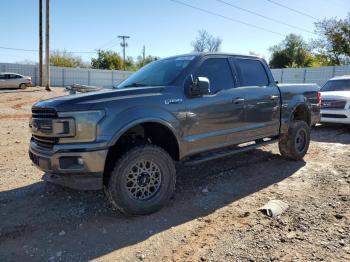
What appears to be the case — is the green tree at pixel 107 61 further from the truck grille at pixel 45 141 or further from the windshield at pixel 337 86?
the truck grille at pixel 45 141

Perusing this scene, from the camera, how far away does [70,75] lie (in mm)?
39781

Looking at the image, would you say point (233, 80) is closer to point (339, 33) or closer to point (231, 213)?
point (231, 213)

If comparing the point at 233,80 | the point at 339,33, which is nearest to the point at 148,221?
the point at 233,80

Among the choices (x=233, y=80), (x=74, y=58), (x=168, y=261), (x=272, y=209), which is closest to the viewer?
(x=168, y=261)

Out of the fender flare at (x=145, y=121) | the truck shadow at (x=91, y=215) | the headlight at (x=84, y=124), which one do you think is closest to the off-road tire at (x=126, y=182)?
the truck shadow at (x=91, y=215)

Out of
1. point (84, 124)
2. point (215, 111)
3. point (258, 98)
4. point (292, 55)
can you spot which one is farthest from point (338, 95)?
point (292, 55)

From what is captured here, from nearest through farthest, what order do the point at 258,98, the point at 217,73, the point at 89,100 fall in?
the point at 89,100 → the point at 217,73 → the point at 258,98

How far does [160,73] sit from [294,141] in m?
3.14

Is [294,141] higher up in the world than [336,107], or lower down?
lower down

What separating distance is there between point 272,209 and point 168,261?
1649mm

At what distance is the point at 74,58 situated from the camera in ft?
229

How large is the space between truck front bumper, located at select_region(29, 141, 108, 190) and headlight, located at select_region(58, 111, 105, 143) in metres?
0.13

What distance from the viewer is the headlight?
3.80m

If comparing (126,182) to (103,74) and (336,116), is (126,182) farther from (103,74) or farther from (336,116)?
(103,74)
